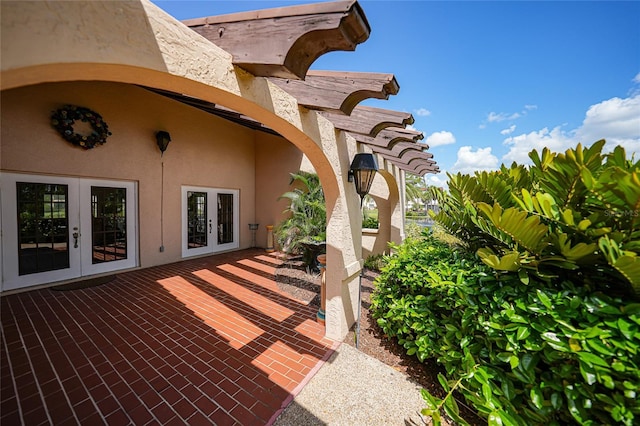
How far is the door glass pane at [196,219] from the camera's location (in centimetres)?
812

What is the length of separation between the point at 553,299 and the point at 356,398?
2.16 meters

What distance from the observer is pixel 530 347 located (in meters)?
1.82

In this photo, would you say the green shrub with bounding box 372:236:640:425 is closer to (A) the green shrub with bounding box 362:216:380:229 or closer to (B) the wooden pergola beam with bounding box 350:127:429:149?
(B) the wooden pergola beam with bounding box 350:127:429:149

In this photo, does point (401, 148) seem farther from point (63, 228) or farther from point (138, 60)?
point (63, 228)

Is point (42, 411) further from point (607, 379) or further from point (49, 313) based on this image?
point (607, 379)

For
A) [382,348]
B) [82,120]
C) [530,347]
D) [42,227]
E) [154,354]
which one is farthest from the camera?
[82,120]

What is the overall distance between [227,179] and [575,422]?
Answer: 9634mm

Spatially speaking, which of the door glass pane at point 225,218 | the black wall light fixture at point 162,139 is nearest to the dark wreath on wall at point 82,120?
the black wall light fixture at point 162,139

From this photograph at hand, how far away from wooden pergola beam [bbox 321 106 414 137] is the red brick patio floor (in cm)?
324

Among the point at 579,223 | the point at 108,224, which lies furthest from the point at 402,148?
the point at 108,224

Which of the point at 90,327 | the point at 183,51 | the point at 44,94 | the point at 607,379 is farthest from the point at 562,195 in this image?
the point at 44,94

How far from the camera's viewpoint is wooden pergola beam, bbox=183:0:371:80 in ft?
5.08

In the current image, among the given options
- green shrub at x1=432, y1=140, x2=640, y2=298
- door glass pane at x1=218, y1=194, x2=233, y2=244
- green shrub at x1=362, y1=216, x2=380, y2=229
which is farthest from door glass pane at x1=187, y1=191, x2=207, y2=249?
green shrub at x1=432, y1=140, x2=640, y2=298

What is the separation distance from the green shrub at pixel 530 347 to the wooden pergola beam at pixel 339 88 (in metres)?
2.10
